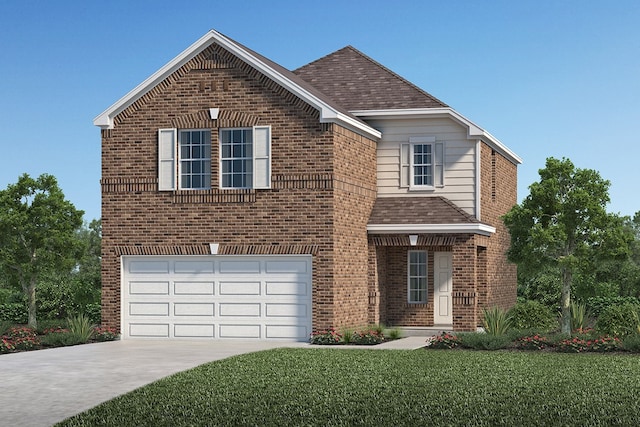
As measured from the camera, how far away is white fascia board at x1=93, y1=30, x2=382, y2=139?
84.6 feet

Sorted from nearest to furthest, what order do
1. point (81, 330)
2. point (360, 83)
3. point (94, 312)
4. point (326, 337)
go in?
point (326, 337) → point (81, 330) → point (360, 83) → point (94, 312)

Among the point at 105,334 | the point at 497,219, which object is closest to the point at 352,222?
the point at 105,334

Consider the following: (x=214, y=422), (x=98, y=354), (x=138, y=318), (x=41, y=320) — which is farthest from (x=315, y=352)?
Answer: (x=41, y=320)

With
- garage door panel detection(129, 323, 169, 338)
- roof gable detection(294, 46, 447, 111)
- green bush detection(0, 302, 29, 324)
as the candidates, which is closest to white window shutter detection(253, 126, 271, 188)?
roof gable detection(294, 46, 447, 111)

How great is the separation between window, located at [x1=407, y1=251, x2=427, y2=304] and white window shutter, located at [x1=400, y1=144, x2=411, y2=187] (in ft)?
7.96

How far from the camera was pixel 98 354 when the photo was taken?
22797 millimetres

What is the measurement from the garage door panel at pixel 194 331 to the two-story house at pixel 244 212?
Answer: 33 millimetres

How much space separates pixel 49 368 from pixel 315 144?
9.34m

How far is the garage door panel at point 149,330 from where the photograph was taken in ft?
88.8

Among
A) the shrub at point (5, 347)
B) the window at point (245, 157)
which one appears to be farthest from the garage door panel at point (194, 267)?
the shrub at point (5, 347)

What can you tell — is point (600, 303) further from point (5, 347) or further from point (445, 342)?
point (5, 347)

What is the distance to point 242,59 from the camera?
26.5 meters

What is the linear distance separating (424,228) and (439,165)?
2.78 metres

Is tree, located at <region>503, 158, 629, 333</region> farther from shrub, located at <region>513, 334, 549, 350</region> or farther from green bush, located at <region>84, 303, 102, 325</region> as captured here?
green bush, located at <region>84, 303, 102, 325</region>
